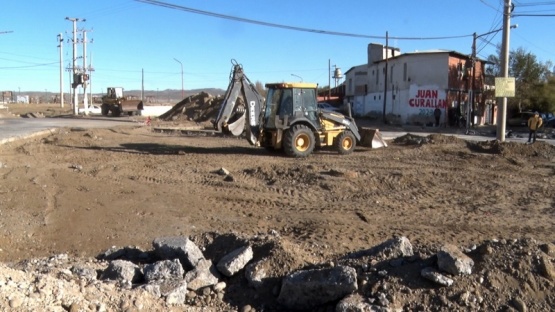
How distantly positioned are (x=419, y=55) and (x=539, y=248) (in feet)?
138

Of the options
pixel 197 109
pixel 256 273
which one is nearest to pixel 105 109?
pixel 197 109

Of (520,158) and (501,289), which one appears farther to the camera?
(520,158)

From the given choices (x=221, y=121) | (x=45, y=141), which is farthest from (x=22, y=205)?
(x=45, y=141)

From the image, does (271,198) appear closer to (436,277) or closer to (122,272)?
(122,272)

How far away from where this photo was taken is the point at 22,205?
11.1 meters

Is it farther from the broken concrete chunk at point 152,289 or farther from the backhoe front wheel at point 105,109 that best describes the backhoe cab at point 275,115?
the backhoe front wheel at point 105,109

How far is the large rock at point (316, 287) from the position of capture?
5.47 meters

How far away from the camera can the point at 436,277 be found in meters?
5.33

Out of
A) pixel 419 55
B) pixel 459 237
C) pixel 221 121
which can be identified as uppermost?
pixel 419 55

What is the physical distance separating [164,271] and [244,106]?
1294 centimetres

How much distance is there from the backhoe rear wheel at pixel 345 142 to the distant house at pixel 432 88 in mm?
24426

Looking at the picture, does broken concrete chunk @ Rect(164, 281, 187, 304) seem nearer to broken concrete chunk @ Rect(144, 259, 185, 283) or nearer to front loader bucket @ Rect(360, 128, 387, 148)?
broken concrete chunk @ Rect(144, 259, 185, 283)

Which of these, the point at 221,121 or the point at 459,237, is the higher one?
the point at 221,121

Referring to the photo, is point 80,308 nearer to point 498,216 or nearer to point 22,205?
point 22,205
